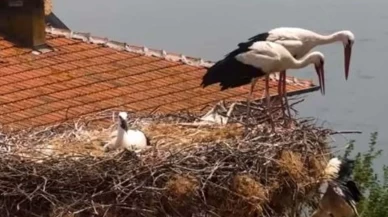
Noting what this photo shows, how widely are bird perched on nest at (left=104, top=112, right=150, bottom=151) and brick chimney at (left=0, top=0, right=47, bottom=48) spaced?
4775 mm

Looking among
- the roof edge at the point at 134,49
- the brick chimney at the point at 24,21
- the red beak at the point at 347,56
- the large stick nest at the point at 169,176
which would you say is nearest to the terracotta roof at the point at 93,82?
the roof edge at the point at 134,49

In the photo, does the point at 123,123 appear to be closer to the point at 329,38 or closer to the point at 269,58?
the point at 269,58

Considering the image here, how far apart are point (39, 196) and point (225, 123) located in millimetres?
1357

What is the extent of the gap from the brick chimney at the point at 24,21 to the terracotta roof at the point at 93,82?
133mm

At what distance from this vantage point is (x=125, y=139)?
270 inches

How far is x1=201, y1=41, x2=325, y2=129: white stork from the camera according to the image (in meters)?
7.30

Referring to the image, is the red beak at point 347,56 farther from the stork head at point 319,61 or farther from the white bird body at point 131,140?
the white bird body at point 131,140

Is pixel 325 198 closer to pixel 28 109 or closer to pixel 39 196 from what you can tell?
pixel 39 196

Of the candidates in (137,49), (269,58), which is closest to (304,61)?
(269,58)

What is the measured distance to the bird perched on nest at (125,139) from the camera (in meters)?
6.82

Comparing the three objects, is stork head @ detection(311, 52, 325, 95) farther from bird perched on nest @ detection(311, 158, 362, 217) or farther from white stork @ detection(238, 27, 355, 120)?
bird perched on nest @ detection(311, 158, 362, 217)

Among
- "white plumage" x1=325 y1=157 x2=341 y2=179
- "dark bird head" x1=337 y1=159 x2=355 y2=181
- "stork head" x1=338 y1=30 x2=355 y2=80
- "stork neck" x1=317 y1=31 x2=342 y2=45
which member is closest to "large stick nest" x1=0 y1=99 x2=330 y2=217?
"white plumage" x1=325 y1=157 x2=341 y2=179

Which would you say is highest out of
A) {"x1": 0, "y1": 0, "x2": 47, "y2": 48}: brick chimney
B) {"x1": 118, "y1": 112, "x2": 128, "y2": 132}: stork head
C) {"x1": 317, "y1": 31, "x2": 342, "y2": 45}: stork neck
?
{"x1": 317, "y1": 31, "x2": 342, "y2": 45}: stork neck

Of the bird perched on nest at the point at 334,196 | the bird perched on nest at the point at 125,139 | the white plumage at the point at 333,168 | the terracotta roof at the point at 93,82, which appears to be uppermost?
the bird perched on nest at the point at 125,139
